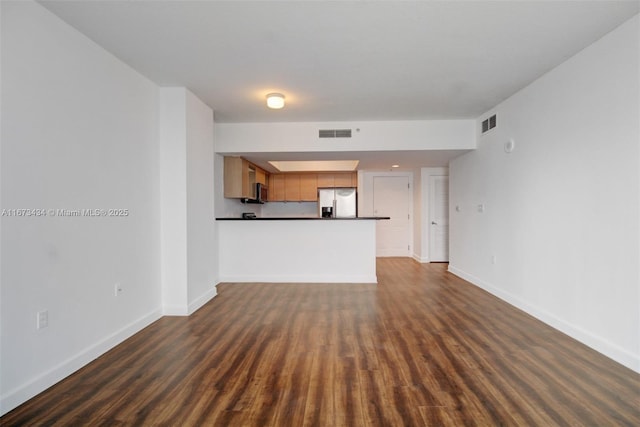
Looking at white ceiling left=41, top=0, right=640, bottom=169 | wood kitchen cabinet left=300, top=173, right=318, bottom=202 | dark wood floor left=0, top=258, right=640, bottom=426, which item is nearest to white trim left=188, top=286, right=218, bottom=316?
dark wood floor left=0, top=258, right=640, bottom=426

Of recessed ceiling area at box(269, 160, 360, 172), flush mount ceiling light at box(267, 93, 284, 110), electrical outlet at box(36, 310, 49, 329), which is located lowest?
electrical outlet at box(36, 310, 49, 329)

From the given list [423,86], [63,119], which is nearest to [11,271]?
[63,119]

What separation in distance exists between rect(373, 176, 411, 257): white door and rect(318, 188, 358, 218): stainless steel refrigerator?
0.56 meters

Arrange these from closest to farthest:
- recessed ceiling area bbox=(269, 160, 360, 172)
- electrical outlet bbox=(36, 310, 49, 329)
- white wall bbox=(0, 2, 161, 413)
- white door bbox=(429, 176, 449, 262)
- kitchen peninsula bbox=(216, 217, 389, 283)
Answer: white wall bbox=(0, 2, 161, 413)
electrical outlet bbox=(36, 310, 49, 329)
kitchen peninsula bbox=(216, 217, 389, 283)
white door bbox=(429, 176, 449, 262)
recessed ceiling area bbox=(269, 160, 360, 172)

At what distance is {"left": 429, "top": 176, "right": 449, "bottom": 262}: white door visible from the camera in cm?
672

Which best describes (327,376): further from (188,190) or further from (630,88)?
(630,88)

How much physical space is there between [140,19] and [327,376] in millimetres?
2862

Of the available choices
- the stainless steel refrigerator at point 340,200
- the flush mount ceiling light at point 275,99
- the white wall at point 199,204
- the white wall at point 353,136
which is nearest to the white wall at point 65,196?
the white wall at point 199,204

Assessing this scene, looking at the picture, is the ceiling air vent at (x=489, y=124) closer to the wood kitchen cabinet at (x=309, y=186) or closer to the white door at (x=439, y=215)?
the white door at (x=439, y=215)

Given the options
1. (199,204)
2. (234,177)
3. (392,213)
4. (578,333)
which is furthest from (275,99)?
(392,213)

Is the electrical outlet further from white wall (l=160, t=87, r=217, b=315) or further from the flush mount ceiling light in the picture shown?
the flush mount ceiling light

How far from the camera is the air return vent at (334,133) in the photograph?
4.59 m

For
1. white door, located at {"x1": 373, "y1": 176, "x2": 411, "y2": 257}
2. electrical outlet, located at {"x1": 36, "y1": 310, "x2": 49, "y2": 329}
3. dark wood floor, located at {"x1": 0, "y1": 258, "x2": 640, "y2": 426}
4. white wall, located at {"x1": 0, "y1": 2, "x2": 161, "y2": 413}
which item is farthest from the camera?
white door, located at {"x1": 373, "y1": 176, "x2": 411, "y2": 257}

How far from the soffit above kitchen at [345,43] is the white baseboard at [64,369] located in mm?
2457
